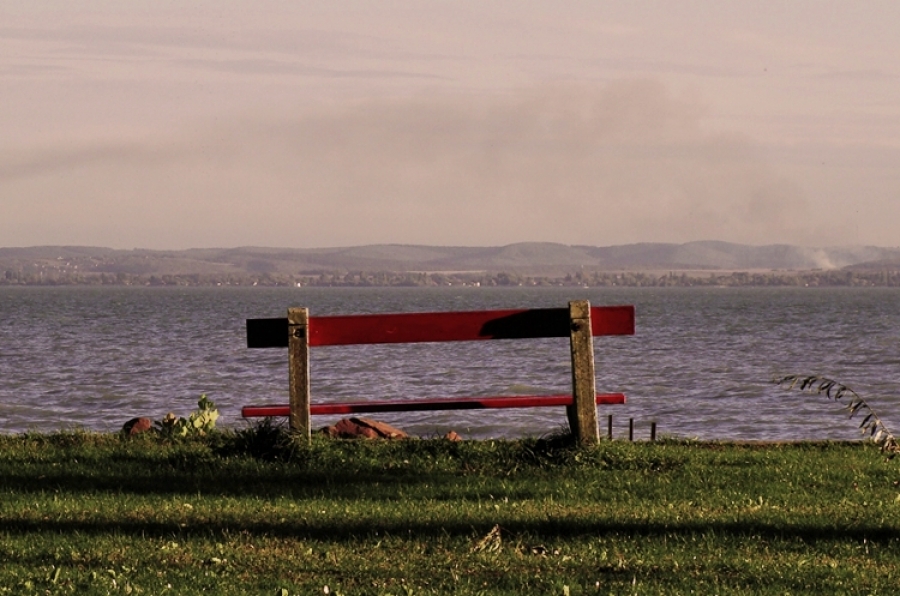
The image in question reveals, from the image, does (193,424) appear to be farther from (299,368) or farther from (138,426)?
(138,426)

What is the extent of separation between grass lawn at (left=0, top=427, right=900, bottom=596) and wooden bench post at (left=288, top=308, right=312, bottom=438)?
27 cm

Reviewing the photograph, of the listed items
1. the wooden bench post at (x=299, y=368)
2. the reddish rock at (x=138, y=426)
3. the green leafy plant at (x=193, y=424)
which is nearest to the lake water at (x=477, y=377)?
the reddish rock at (x=138, y=426)

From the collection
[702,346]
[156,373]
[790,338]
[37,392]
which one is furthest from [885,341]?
[37,392]

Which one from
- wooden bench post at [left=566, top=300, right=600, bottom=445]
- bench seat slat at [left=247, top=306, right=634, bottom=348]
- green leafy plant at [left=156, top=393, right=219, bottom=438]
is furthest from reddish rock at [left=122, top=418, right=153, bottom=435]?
wooden bench post at [left=566, top=300, right=600, bottom=445]

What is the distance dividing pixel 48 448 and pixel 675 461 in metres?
6.59

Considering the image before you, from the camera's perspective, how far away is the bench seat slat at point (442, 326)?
1313cm

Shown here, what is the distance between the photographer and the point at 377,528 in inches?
390

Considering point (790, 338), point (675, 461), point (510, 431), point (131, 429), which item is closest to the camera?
point (675, 461)

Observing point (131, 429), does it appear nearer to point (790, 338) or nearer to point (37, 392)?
point (37, 392)

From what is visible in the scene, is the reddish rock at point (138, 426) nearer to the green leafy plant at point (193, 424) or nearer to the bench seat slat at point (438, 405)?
the green leafy plant at point (193, 424)

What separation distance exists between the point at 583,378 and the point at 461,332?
4.30 ft

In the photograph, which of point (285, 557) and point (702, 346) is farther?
point (702, 346)

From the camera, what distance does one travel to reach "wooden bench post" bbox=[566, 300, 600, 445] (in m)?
13.1

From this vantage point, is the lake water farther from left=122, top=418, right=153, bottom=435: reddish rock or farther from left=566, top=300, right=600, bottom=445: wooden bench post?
left=566, top=300, right=600, bottom=445: wooden bench post
